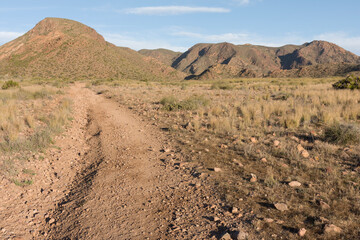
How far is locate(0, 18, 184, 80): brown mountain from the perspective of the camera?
176ft

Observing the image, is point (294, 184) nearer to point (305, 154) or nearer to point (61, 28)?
point (305, 154)

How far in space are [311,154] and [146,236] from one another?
4114mm

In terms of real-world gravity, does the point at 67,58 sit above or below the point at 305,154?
above

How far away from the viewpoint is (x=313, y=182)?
3.70 m

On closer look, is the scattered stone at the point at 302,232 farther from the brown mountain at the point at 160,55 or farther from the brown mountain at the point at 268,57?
the brown mountain at the point at 160,55

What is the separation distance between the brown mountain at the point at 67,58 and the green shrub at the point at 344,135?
51802 millimetres

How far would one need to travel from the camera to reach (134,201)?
3445mm

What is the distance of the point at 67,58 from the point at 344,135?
2620 inches

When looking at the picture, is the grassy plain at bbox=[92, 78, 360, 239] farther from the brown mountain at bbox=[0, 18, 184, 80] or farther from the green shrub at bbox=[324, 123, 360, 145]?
the brown mountain at bbox=[0, 18, 184, 80]

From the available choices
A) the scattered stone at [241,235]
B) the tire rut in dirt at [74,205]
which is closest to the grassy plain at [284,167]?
the scattered stone at [241,235]

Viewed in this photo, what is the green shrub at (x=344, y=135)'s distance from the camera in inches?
206

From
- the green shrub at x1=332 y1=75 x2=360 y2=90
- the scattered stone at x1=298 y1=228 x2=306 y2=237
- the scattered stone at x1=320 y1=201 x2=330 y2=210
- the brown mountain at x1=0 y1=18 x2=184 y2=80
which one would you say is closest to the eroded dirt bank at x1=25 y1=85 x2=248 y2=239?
the scattered stone at x1=298 y1=228 x2=306 y2=237

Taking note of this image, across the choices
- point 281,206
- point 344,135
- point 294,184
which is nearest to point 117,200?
point 281,206

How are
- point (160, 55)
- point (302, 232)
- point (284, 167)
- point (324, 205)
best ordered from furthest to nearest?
point (160, 55) → point (284, 167) → point (324, 205) → point (302, 232)
